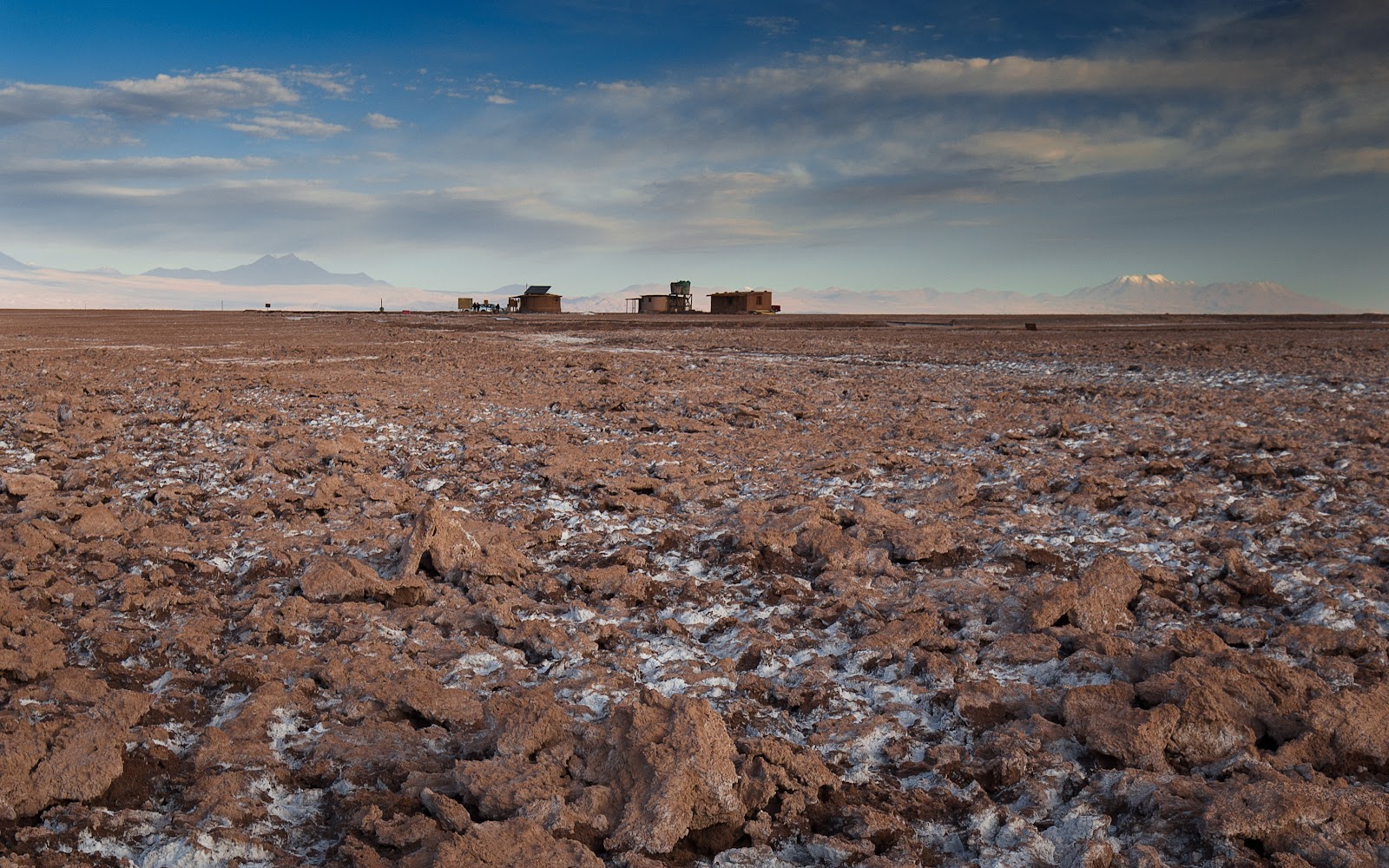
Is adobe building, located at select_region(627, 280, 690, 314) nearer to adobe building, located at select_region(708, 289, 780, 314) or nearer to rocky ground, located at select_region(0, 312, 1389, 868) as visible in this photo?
adobe building, located at select_region(708, 289, 780, 314)

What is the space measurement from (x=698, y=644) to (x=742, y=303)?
6770 cm

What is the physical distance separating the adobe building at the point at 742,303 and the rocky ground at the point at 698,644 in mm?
61623

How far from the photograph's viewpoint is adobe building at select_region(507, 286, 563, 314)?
243 feet

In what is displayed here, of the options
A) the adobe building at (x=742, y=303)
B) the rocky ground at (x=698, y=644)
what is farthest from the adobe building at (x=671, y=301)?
the rocky ground at (x=698, y=644)

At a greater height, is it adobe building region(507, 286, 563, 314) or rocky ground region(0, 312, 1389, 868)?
adobe building region(507, 286, 563, 314)

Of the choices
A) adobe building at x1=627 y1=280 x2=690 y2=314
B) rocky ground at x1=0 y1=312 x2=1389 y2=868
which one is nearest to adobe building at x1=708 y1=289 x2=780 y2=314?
adobe building at x1=627 y1=280 x2=690 y2=314

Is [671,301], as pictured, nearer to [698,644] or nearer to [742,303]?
[742,303]

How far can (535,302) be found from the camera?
74.4 m

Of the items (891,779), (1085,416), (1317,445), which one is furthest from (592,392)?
(891,779)

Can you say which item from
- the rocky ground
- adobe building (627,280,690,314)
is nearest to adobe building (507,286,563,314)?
adobe building (627,280,690,314)

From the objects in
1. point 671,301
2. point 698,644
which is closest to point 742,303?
point 671,301

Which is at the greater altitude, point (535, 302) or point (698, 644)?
point (535, 302)

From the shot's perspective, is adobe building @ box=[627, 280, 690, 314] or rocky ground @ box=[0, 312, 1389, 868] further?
adobe building @ box=[627, 280, 690, 314]

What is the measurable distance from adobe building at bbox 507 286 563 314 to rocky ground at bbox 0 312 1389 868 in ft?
217
